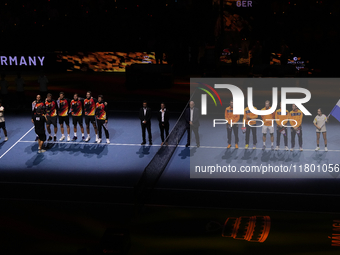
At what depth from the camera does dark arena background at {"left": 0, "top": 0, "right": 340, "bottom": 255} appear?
10367 millimetres

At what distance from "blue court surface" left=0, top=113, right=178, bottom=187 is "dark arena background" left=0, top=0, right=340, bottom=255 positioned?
3.0 inches

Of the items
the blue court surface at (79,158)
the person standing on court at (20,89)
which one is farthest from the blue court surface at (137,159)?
the person standing on court at (20,89)

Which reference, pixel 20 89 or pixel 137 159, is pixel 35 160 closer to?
pixel 137 159

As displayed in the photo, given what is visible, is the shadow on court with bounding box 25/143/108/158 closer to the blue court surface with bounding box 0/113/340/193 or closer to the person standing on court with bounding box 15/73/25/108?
the blue court surface with bounding box 0/113/340/193

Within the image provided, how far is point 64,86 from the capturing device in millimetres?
28656

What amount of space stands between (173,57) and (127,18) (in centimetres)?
606

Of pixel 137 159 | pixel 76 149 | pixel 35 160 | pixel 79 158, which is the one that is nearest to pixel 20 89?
pixel 76 149

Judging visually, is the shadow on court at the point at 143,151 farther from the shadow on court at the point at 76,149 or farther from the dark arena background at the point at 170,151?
the shadow on court at the point at 76,149

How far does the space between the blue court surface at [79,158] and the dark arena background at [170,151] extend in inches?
3.0

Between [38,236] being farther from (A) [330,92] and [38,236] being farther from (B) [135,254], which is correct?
(A) [330,92]

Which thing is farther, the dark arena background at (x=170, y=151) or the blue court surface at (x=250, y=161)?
the blue court surface at (x=250, y=161)

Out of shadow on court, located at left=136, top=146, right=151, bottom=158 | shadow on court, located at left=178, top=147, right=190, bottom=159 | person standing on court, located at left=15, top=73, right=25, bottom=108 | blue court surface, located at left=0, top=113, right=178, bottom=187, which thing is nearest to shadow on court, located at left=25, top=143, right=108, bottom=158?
blue court surface, located at left=0, top=113, right=178, bottom=187

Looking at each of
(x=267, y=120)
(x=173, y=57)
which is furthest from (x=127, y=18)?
(x=267, y=120)

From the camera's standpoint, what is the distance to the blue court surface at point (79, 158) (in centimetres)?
1394
